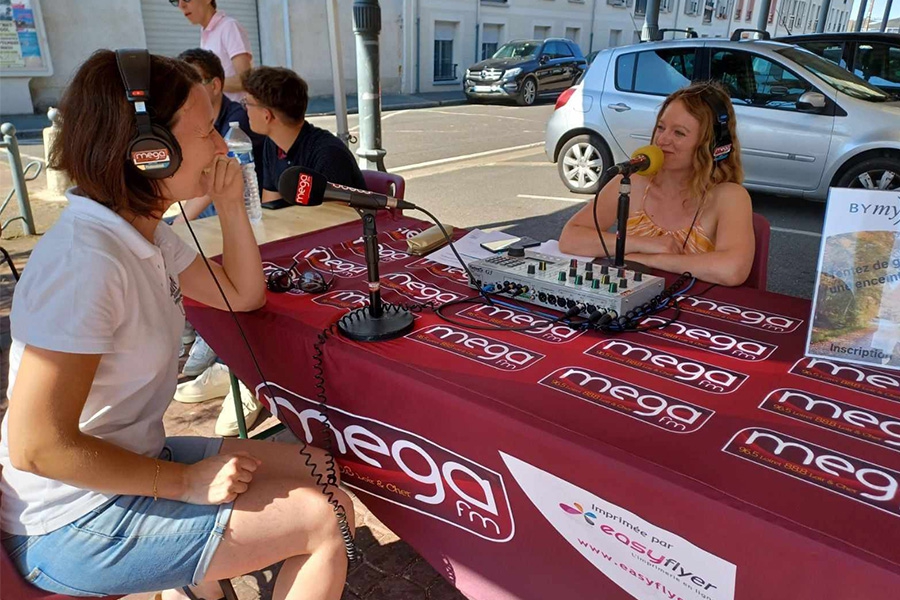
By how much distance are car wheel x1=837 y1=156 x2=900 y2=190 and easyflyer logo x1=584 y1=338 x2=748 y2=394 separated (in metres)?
4.87

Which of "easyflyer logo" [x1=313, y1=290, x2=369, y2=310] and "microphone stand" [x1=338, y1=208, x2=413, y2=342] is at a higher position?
"microphone stand" [x1=338, y1=208, x2=413, y2=342]

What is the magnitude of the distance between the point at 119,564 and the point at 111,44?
48.0 feet

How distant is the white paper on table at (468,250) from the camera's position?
2.01 m

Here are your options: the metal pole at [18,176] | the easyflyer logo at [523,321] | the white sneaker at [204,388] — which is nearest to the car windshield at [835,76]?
the easyflyer logo at [523,321]

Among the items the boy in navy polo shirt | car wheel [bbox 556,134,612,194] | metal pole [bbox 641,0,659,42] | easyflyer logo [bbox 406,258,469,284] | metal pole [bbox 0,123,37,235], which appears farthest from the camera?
metal pole [bbox 641,0,659,42]

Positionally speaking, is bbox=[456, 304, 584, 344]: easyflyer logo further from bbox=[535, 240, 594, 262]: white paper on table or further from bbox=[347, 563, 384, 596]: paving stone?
bbox=[347, 563, 384, 596]: paving stone

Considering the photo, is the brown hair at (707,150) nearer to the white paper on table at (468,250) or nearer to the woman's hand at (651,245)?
the woman's hand at (651,245)

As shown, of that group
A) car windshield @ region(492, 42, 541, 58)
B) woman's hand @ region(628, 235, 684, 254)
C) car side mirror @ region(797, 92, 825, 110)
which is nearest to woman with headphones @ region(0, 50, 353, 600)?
woman's hand @ region(628, 235, 684, 254)

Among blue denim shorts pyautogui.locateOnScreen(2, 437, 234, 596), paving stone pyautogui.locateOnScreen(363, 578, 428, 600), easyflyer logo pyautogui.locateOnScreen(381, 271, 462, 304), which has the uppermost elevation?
easyflyer logo pyautogui.locateOnScreen(381, 271, 462, 304)

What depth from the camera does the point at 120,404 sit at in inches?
50.8

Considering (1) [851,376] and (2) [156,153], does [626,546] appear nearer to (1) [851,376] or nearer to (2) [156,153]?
(1) [851,376]

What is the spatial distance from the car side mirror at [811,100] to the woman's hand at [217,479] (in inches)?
220

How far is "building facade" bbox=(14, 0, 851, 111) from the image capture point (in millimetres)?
12688

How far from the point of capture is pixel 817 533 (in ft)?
2.77
